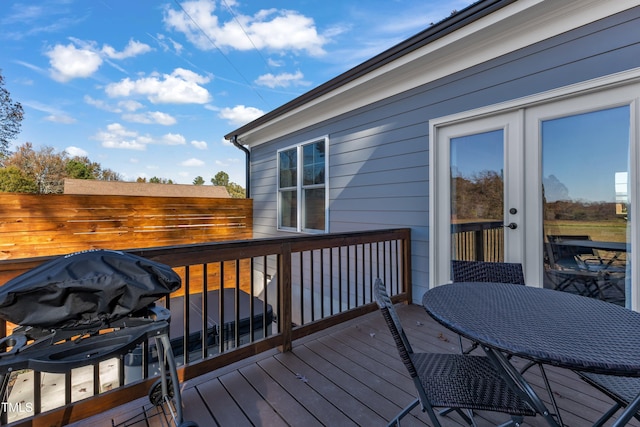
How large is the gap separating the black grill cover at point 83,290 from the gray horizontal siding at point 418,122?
2.88 meters

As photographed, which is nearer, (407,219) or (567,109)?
(567,109)

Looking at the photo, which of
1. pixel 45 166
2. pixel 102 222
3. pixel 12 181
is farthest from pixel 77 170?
pixel 102 222

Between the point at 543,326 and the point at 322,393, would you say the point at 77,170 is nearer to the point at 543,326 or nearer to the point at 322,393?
the point at 322,393

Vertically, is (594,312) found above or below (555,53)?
below

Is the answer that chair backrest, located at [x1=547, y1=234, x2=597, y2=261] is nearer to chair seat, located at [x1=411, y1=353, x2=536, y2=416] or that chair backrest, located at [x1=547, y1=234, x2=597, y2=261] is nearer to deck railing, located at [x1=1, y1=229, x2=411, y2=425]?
deck railing, located at [x1=1, y1=229, x2=411, y2=425]

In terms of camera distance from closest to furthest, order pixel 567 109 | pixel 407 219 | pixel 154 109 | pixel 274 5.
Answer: pixel 567 109
pixel 407 219
pixel 274 5
pixel 154 109

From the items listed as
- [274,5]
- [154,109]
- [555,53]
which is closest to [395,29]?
[274,5]

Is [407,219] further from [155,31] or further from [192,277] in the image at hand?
[155,31]

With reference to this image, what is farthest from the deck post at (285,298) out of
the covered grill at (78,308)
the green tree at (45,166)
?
the green tree at (45,166)

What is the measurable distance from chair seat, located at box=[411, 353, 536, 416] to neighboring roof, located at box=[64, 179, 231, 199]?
1046 centimetres

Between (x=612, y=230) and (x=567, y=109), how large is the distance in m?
1.03

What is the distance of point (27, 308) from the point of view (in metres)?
0.99

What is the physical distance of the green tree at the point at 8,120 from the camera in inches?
443

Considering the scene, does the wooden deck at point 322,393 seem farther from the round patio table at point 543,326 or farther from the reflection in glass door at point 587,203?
the reflection in glass door at point 587,203
